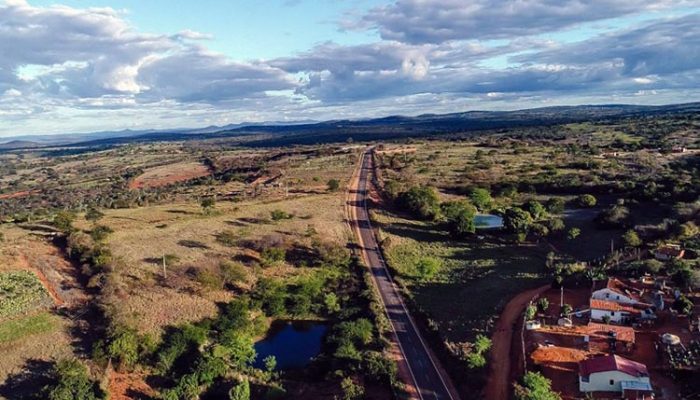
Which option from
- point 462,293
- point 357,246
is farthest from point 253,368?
point 357,246

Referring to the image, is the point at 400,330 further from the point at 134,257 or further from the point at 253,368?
the point at 134,257

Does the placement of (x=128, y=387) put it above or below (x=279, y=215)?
below

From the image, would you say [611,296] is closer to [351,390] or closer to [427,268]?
[427,268]

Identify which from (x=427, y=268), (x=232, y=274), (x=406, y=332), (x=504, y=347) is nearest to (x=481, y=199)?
(x=427, y=268)

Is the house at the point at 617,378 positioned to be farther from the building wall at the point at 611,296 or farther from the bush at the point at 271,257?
the bush at the point at 271,257

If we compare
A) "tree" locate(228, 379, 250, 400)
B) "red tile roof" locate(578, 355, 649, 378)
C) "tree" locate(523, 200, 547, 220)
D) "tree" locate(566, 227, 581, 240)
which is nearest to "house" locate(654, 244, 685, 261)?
"tree" locate(566, 227, 581, 240)

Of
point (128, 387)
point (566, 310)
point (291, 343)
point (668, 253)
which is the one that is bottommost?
point (291, 343)
